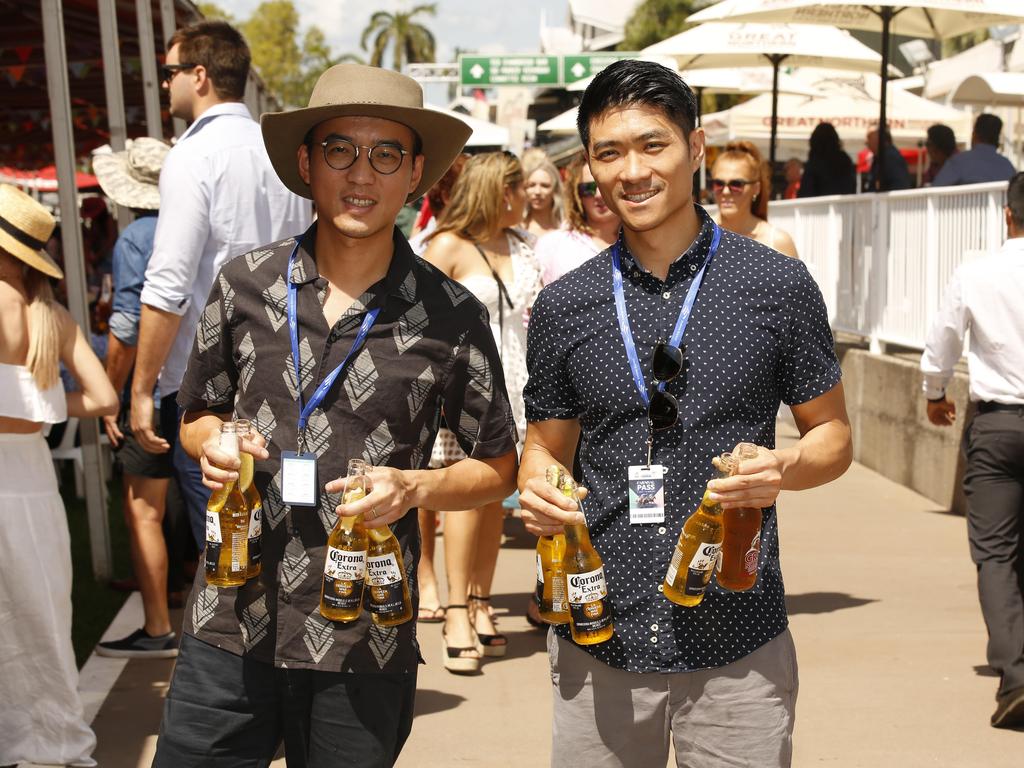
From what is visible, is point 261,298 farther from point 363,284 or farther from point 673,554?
point 673,554

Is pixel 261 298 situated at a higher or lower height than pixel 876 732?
higher

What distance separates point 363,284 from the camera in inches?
127

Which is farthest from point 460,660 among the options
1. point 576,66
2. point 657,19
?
point 657,19

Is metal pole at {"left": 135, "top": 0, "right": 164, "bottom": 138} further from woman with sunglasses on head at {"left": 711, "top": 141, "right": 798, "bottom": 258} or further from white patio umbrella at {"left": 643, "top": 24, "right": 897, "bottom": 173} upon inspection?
white patio umbrella at {"left": 643, "top": 24, "right": 897, "bottom": 173}

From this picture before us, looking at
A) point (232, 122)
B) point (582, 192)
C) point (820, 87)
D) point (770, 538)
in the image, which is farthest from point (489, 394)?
point (820, 87)

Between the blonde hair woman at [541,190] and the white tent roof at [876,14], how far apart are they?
3166 millimetres

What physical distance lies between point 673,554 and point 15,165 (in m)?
22.6

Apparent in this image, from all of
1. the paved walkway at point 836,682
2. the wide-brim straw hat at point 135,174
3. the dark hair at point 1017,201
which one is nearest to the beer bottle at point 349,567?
the paved walkway at point 836,682

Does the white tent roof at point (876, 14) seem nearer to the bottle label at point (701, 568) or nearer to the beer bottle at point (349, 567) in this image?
the bottle label at point (701, 568)

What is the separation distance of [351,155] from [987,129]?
10.5m

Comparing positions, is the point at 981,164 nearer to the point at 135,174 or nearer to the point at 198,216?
the point at 135,174

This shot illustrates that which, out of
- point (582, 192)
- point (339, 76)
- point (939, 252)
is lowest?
point (939, 252)

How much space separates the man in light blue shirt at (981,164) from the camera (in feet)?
39.7

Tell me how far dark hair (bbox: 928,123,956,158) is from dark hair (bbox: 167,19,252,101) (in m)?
9.54
